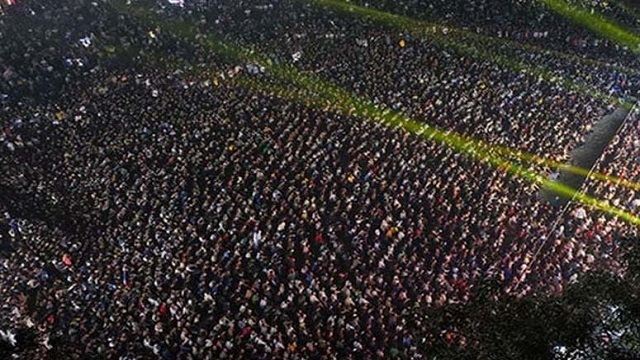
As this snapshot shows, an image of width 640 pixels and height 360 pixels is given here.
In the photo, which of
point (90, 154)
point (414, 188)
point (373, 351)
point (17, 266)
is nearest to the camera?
point (373, 351)

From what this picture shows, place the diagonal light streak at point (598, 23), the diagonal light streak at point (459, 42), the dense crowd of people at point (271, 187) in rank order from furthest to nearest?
the diagonal light streak at point (598, 23) → the diagonal light streak at point (459, 42) → the dense crowd of people at point (271, 187)

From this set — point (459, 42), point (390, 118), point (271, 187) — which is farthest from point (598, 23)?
point (271, 187)

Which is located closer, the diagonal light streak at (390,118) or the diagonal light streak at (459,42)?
the diagonal light streak at (390,118)

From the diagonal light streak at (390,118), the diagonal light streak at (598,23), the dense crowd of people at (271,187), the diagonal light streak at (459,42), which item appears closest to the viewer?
the dense crowd of people at (271,187)

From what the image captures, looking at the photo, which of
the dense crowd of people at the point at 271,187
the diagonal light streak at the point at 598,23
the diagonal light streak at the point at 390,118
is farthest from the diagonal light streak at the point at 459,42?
the diagonal light streak at the point at 390,118

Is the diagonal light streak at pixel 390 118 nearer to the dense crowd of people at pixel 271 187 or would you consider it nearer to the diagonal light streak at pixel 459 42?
the dense crowd of people at pixel 271 187

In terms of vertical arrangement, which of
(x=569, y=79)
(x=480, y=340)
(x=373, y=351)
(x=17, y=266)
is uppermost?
(x=480, y=340)

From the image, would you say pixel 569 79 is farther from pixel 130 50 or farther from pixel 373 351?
pixel 130 50

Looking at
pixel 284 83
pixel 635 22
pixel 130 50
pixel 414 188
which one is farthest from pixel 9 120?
pixel 635 22

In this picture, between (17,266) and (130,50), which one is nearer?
(17,266)
